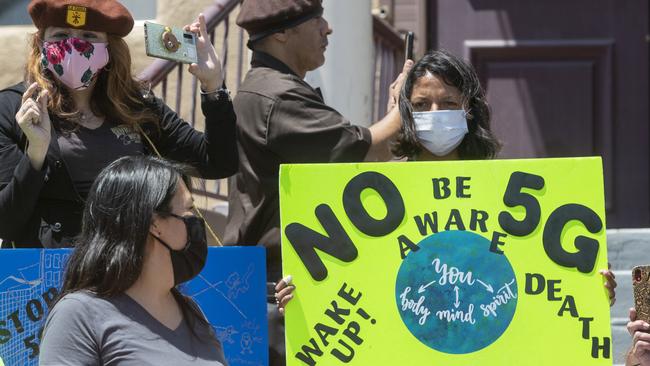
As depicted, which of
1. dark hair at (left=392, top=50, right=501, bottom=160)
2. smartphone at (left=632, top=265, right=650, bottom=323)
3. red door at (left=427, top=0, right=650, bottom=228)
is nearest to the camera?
smartphone at (left=632, top=265, right=650, bottom=323)

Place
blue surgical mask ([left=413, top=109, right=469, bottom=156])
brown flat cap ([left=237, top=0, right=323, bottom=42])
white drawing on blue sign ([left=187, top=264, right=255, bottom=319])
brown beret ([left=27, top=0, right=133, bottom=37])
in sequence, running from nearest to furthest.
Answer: white drawing on blue sign ([left=187, top=264, right=255, bottom=319])
brown beret ([left=27, top=0, right=133, bottom=37])
blue surgical mask ([left=413, top=109, right=469, bottom=156])
brown flat cap ([left=237, top=0, right=323, bottom=42])

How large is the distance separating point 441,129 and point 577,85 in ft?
13.6

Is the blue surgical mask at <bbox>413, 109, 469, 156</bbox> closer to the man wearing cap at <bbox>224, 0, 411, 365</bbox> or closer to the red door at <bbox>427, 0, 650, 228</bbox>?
the man wearing cap at <bbox>224, 0, 411, 365</bbox>

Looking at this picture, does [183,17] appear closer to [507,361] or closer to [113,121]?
[113,121]

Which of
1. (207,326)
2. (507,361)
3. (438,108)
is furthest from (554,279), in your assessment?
(207,326)

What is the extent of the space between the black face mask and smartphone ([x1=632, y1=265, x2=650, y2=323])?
122 centimetres

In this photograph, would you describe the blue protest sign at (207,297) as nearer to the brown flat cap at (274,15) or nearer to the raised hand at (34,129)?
the raised hand at (34,129)

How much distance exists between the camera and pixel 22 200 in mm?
4074

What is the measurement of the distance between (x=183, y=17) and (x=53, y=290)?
4.06m

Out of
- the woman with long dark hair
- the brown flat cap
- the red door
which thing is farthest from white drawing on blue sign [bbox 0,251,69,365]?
the red door

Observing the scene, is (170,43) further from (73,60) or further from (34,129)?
(34,129)

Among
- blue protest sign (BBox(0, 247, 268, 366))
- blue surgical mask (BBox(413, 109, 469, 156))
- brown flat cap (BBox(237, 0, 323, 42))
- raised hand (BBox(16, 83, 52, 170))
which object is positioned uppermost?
brown flat cap (BBox(237, 0, 323, 42))

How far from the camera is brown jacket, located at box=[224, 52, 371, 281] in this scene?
180 inches

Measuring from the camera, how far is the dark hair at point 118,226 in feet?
11.2
